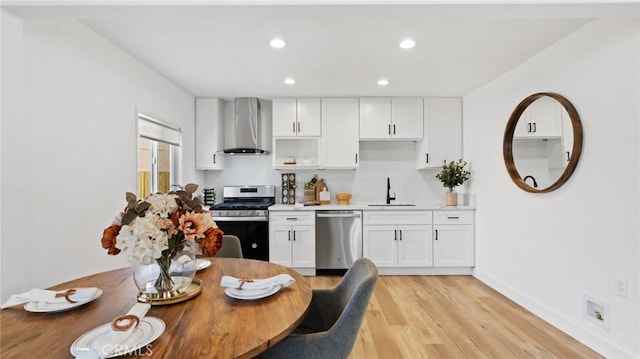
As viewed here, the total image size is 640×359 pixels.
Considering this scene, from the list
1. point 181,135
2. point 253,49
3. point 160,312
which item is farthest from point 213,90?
point 160,312

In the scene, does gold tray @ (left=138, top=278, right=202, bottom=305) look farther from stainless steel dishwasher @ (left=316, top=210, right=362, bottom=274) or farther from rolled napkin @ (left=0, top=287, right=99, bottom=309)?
stainless steel dishwasher @ (left=316, top=210, right=362, bottom=274)

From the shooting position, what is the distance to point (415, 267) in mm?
3971

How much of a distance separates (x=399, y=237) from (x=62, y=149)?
3433 millimetres

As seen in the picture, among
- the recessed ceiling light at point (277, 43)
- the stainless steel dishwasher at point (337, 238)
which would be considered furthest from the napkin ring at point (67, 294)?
the stainless steel dishwasher at point (337, 238)

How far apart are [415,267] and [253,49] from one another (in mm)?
3156

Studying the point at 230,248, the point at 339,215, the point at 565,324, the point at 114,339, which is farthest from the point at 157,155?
the point at 565,324

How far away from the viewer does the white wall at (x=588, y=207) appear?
2.00 meters

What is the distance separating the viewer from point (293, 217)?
394 cm

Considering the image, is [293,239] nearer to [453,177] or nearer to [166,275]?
[453,177]

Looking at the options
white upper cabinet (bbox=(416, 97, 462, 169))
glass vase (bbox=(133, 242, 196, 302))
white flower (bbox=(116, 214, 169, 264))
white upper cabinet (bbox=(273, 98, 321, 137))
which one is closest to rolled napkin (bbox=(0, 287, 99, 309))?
glass vase (bbox=(133, 242, 196, 302))

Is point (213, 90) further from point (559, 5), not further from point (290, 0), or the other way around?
point (559, 5)

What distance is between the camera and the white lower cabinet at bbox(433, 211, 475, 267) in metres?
3.93

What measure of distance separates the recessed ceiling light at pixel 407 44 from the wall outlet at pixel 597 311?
7.67 ft

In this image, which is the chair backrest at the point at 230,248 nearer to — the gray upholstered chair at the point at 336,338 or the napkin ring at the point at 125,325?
the gray upholstered chair at the point at 336,338
